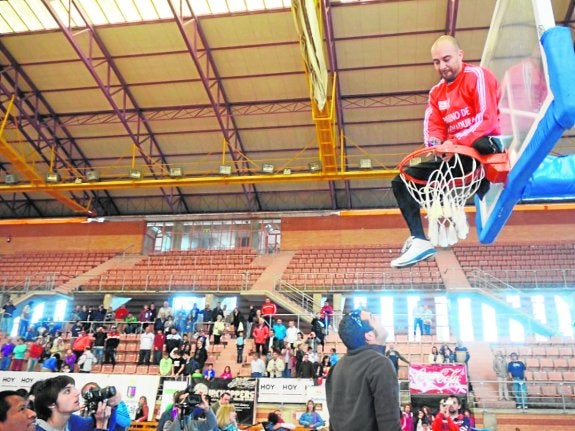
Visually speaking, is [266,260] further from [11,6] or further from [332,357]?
[11,6]

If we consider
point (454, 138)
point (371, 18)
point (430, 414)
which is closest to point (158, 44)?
point (371, 18)

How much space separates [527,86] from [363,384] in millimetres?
2319

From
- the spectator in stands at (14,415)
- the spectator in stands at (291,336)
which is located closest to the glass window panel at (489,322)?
the spectator in stands at (291,336)

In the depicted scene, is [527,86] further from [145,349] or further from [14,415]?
[145,349]

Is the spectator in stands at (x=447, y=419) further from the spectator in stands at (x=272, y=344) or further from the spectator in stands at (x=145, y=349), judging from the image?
the spectator in stands at (x=145, y=349)

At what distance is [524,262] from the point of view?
2233 centimetres

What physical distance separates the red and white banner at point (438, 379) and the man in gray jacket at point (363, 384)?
1053 cm

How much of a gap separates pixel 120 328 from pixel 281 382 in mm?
8156

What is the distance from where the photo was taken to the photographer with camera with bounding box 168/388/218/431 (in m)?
5.17

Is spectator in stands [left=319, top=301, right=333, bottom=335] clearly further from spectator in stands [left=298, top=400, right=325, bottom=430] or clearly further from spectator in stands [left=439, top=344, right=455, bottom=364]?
spectator in stands [left=298, top=400, right=325, bottom=430]

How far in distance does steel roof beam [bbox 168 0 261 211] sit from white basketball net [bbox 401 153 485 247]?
594 inches

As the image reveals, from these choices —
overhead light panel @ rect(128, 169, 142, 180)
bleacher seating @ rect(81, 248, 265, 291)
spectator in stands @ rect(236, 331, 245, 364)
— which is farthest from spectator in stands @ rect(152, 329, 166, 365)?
overhead light panel @ rect(128, 169, 142, 180)

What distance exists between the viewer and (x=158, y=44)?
1912cm

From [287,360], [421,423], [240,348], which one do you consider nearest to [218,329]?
[240,348]
